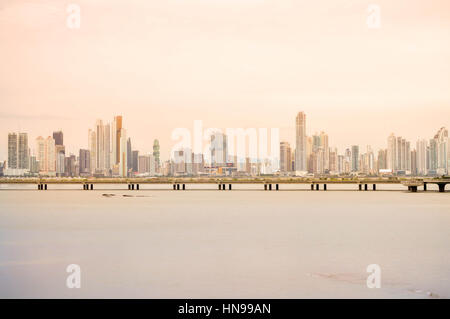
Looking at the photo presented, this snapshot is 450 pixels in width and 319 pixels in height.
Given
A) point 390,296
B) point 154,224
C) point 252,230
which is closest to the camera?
point 390,296

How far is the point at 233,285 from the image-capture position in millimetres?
27984

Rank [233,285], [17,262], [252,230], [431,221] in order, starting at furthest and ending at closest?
[431,221], [252,230], [17,262], [233,285]

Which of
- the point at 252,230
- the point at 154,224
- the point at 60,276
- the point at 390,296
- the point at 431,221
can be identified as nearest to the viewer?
the point at 390,296

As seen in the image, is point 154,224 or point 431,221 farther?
point 431,221

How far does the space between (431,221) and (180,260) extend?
144ft

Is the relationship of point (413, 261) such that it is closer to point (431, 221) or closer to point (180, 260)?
point (180, 260)
